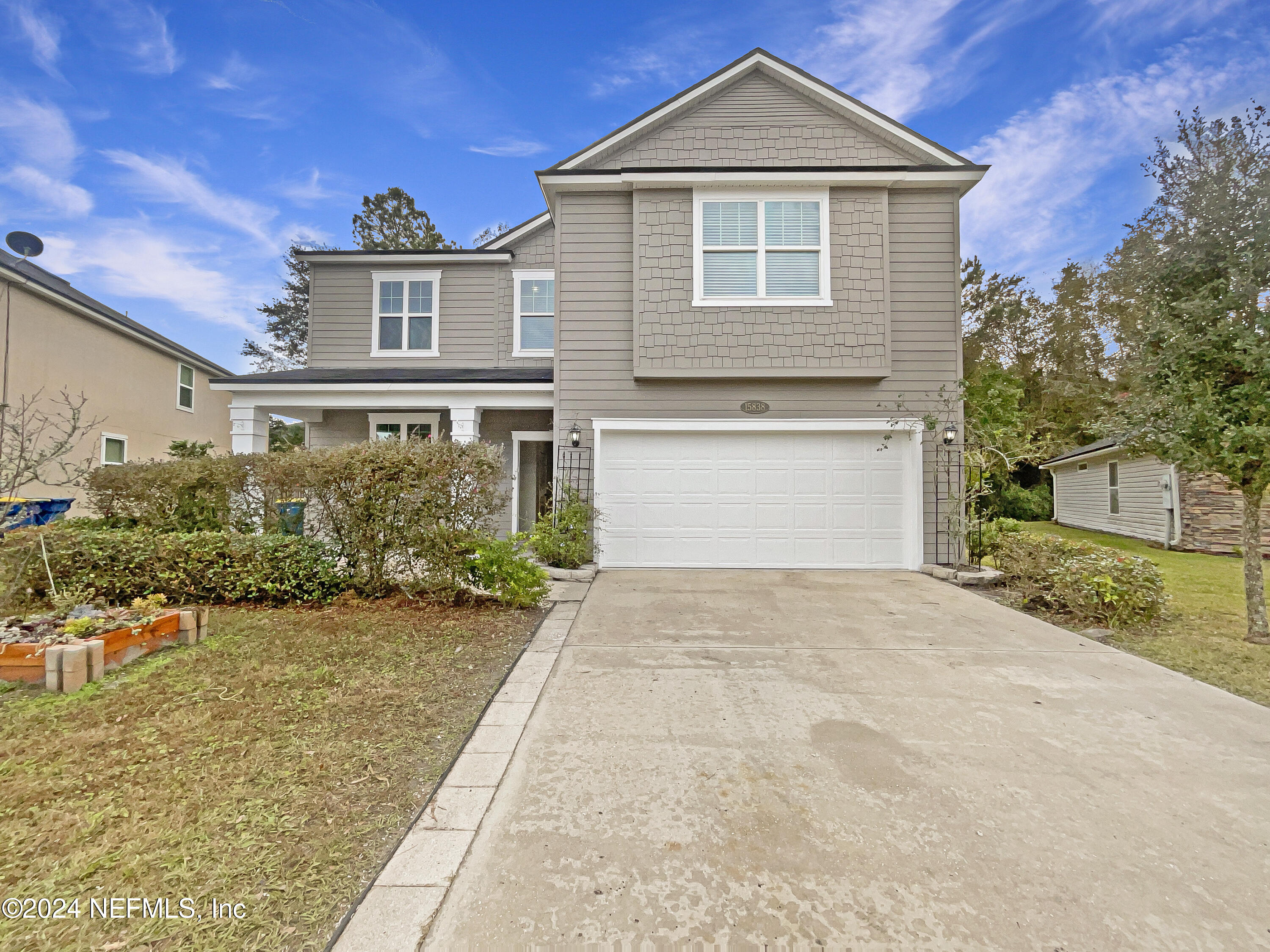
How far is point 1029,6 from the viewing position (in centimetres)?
936

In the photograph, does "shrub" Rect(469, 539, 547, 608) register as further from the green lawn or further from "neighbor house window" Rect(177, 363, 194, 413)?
"neighbor house window" Rect(177, 363, 194, 413)

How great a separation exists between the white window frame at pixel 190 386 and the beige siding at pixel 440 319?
7.22 m

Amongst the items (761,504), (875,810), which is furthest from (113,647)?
(761,504)

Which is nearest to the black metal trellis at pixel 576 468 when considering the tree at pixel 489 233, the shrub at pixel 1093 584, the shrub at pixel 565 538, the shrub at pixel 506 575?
the shrub at pixel 565 538

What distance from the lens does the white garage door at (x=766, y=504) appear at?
26.5 ft

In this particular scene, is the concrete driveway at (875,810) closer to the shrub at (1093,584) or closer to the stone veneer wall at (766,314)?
the shrub at (1093,584)

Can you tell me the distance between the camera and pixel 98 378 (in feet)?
41.3

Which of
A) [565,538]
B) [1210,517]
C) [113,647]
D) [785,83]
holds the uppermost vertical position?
[785,83]

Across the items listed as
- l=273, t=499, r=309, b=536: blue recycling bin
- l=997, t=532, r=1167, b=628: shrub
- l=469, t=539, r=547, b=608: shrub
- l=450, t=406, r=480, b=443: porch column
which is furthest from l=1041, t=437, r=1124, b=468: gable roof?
l=273, t=499, r=309, b=536: blue recycling bin

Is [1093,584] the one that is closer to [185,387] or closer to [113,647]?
[113,647]

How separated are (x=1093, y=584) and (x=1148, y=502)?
36.8 feet

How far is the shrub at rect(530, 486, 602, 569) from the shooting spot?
747 centimetres

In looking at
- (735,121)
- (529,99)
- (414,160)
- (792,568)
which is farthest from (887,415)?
(414,160)

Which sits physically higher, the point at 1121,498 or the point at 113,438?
the point at 113,438
